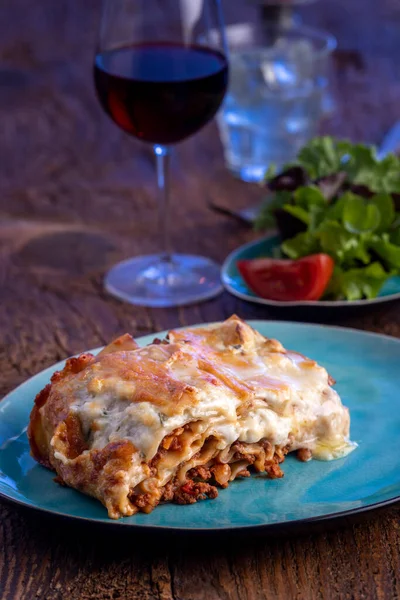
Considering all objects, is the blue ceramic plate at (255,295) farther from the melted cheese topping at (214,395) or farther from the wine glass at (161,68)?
the melted cheese topping at (214,395)

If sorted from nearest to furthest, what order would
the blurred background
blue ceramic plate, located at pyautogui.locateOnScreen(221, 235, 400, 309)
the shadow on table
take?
the shadow on table < blue ceramic plate, located at pyautogui.locateOnScreen(221, 235, 400, 309) < the blurred background

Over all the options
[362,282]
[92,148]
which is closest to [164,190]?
[362,282]

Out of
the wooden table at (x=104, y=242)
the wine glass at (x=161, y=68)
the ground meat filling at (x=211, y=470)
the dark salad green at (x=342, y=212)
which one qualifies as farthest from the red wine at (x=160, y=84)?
the ground meat filling at (x=211, y=470)

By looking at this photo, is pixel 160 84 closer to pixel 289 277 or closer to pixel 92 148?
pixel 289 277

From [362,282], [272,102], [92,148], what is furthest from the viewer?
[92,148]

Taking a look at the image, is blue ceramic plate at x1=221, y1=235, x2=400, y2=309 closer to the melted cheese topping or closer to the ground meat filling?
the melted cheese topping

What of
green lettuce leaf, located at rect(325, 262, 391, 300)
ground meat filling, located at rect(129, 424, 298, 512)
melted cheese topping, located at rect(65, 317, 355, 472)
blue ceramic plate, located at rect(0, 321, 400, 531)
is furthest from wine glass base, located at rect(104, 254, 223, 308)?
ground meat filling, located at rect(129, 424, 298, 512)
